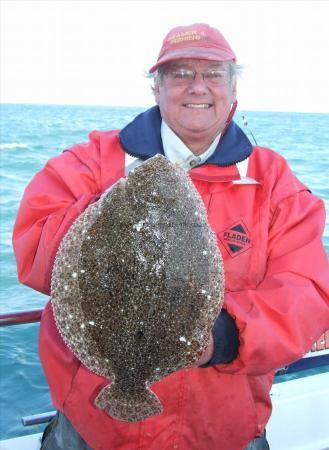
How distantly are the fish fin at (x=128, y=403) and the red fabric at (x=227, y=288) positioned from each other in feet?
1.10

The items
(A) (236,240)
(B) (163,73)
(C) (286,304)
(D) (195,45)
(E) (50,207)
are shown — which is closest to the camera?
(C) (286,304)

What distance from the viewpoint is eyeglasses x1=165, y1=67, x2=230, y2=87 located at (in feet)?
9.86

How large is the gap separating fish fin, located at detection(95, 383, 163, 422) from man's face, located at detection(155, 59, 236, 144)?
1509 mm

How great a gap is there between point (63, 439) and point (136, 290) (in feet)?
4.47

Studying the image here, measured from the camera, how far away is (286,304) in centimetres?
246

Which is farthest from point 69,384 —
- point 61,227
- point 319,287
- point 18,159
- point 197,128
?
point 18,159

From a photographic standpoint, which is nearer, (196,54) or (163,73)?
(196,54)

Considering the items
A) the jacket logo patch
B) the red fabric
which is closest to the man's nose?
the red fabric

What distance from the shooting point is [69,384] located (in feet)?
9.00

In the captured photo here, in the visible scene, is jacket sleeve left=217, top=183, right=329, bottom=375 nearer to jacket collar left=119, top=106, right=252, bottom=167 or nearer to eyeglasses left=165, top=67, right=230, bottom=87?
jacket collar left=119, top=106, right=252, bottom=167

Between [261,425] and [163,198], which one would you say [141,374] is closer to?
[163,198]

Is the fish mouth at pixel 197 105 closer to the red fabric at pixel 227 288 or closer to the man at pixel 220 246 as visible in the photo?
the man at pixel 220 246

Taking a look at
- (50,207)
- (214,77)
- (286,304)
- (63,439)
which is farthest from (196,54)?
(63,439)

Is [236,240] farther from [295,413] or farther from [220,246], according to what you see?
[295,413]
